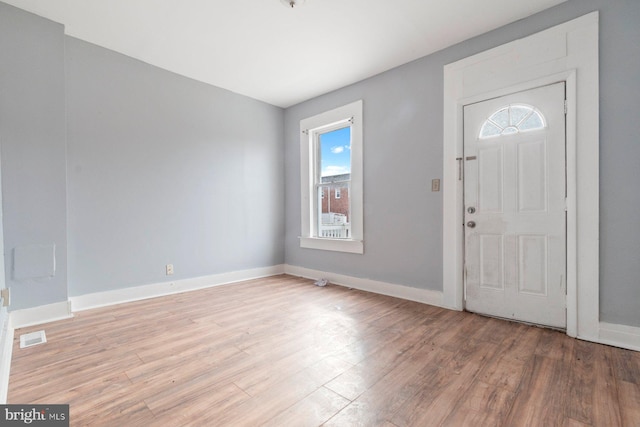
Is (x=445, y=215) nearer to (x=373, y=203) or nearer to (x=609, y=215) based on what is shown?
(x=373, y=203)

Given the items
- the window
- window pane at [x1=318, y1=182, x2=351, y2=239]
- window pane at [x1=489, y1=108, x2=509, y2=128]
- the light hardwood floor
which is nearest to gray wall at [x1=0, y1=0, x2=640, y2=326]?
the window

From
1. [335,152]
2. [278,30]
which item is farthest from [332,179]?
[278,30]

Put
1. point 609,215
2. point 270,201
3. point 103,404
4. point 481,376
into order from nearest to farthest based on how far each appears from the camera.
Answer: point 103,404, point 481,376, point 609,215, point 270,201

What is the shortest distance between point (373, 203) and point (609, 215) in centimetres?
212

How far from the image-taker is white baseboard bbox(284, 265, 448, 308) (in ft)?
10.1

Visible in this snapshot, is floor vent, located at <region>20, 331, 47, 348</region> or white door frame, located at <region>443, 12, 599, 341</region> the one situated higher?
white door frame, located at <region>443, 12, 599, 341</region>

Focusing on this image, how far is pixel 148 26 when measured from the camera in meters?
2.67

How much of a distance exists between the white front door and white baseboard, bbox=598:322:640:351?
237 millimetres

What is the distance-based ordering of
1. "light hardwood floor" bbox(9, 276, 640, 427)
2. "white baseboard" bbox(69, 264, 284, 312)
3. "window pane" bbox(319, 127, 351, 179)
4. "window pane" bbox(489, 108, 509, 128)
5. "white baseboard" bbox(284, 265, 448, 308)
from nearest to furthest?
"light hardwood floor" bbox(9, 276, 640, 427) < "window pane" bbox(489, 108, 509, 128) < "white baseboard" bbox(69, 264, 284, 312) < "white baseboard" bbox(284, 265, 448, 308) < "window pane" bbox(319, 127, 351, 179)

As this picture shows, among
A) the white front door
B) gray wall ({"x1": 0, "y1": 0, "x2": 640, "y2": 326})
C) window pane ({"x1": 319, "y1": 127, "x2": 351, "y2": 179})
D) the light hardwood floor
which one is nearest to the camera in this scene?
the light hardwood floor

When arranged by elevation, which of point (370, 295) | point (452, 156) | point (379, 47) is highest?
point (379, 47)

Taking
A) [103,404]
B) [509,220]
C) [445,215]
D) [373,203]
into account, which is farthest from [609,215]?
[103,404]

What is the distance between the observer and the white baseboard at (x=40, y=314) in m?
2.41

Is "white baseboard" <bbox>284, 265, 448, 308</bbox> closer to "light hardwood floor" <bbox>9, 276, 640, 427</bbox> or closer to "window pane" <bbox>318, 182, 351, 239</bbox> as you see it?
"light hardwood floor" <bbox>9, 276, 640, 427</bbox>
